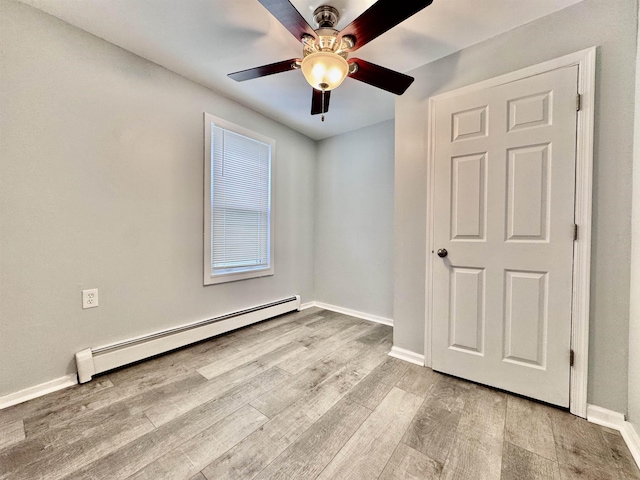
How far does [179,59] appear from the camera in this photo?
77.9 inches

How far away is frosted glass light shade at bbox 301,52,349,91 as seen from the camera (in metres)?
1.36

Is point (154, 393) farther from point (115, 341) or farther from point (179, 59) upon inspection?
point (179, 59)

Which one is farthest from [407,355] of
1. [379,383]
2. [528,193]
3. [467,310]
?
[528,193]

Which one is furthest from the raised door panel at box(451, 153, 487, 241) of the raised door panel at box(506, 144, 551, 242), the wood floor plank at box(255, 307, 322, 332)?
the wood floor plank at box(255, 307, 322, 332)

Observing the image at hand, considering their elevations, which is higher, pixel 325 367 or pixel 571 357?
pixel 571 357

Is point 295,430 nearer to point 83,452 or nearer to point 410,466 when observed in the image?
Result: point 410,466

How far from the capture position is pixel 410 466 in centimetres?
111

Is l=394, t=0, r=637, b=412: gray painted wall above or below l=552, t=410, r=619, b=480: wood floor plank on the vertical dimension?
above

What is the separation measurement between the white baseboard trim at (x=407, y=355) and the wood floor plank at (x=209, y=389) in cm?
79

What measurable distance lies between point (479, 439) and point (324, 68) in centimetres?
209

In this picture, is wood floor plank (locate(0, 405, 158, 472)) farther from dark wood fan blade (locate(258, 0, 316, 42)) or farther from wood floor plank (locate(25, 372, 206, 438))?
dark wood fan blade (locate(258, 0, 316, 42))

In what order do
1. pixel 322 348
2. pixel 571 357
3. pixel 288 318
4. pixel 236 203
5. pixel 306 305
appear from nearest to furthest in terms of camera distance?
pixel 571 357 → pixel 322 348 → pixel 236 203 → pixel 288 318 → pixel 306 305

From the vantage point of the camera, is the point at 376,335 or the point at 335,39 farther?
the point at 376,335

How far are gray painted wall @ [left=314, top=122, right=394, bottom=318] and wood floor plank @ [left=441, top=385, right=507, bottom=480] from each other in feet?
4.46
